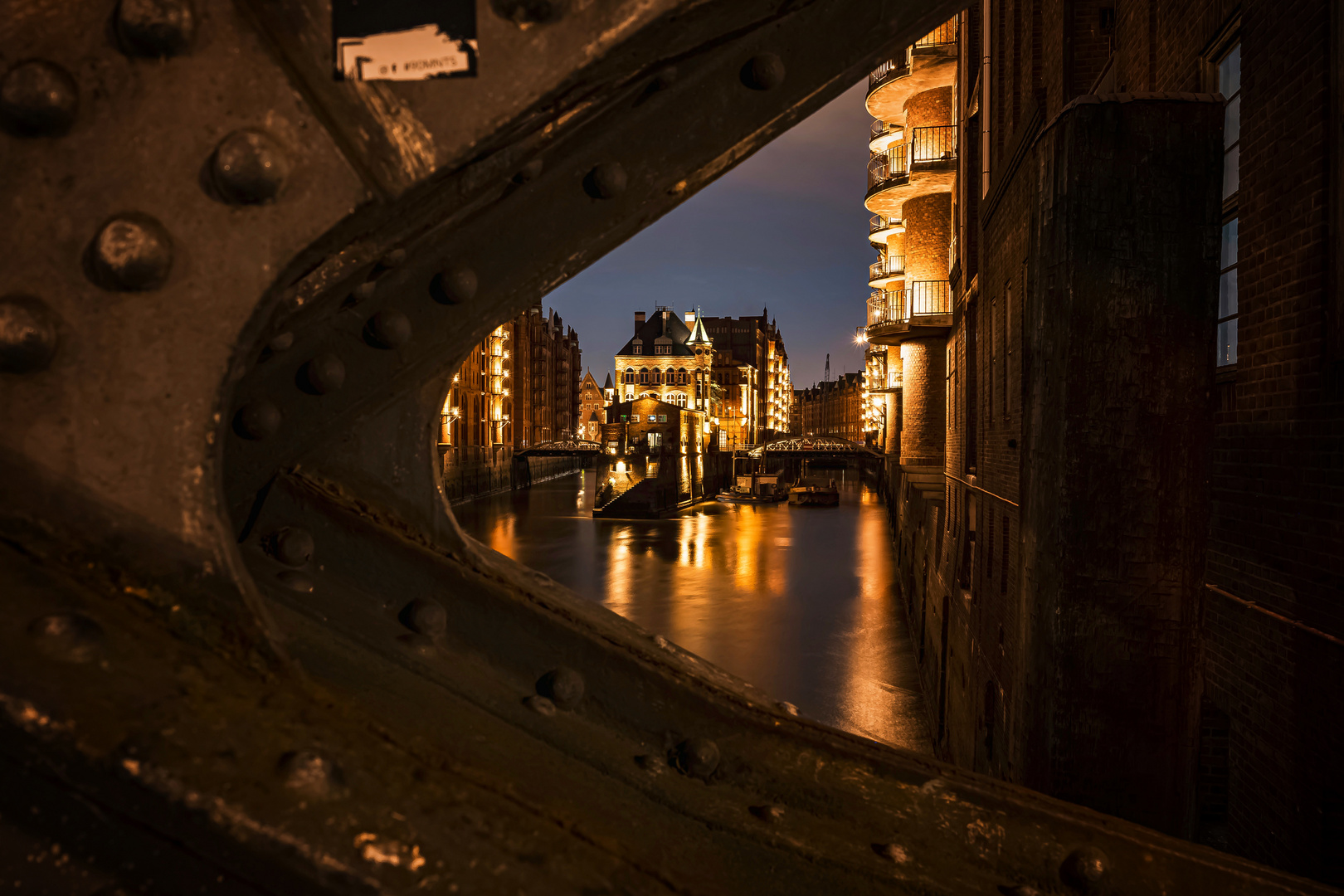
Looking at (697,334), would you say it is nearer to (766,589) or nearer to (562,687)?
(766,589)

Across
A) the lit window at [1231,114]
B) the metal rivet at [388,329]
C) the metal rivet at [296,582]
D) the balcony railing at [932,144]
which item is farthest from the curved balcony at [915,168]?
the metal rivet at [296,582]

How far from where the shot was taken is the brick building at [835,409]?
13900cm

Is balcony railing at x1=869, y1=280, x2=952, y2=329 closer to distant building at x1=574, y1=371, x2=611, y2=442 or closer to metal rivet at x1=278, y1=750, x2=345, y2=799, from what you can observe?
metal rivet at x1=278, y1=750, x2=345, y2=799

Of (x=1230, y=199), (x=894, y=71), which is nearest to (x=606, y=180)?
(x=1230, y=199)

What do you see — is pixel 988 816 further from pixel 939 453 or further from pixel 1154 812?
pixel 939 453

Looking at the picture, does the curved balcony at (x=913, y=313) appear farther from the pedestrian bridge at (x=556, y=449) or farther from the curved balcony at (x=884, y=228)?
the pedestrian bridge at (x=556, y=449)

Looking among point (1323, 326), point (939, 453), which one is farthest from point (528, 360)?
point (1323, 326)

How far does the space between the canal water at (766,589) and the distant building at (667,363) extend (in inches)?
1796

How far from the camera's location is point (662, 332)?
330ft

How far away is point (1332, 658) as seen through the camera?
3.33 m

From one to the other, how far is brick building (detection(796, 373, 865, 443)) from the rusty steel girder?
11961 centimetres

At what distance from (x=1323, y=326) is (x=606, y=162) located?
13.3 ft

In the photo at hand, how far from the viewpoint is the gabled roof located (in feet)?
327

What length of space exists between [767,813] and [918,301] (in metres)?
24.4
